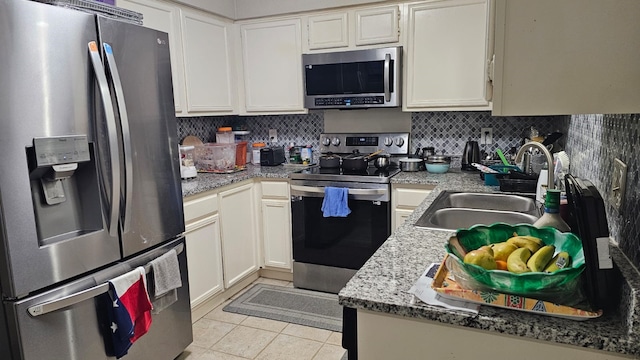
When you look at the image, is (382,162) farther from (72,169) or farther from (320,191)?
(72,169)

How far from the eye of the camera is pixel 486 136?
314cm

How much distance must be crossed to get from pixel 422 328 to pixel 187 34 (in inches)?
104

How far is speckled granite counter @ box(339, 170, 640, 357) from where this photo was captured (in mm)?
815

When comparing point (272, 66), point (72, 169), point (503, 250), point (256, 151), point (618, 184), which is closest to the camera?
point (503, 250)

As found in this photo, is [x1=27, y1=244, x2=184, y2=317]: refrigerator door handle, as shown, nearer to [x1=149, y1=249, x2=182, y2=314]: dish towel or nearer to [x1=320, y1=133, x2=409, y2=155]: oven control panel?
[x1=149, y1=249, x2=182, y2=314]: dish towel

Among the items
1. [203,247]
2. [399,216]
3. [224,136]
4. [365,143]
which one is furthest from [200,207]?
[365,143]

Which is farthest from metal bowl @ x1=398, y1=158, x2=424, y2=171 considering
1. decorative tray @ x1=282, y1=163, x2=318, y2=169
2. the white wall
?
the white wall

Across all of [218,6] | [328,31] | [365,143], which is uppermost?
[218,6]

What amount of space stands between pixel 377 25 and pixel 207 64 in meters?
1.27

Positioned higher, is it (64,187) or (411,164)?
(64,187)

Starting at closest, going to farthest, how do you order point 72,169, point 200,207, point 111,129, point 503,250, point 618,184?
point 503,250 → point 618,184 → point 72,169 → point 111,129 → point 200,207

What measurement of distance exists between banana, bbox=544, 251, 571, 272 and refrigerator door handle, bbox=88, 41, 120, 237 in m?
1.54

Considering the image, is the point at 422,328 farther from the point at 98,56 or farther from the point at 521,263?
the point at 98,56

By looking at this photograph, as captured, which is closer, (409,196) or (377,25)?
(409,196)
